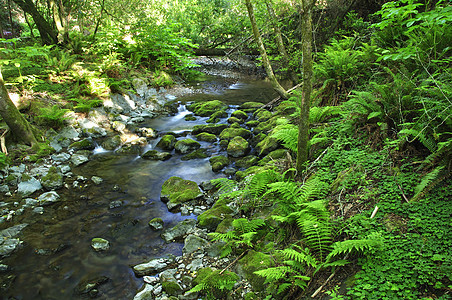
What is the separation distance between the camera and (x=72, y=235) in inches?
196

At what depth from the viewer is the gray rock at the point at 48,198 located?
5.76 m

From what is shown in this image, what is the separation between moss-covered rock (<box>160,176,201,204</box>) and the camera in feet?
19.6

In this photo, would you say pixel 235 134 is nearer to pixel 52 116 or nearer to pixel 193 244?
pixel 193 244

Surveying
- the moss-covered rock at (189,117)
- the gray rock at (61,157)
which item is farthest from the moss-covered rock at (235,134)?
the gray rock at (61,157)

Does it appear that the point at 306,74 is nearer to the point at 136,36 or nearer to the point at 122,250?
the point at 122,250

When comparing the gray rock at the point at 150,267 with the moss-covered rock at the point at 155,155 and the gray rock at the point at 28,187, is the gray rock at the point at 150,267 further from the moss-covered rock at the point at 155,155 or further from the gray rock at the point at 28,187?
the moss-covered rock at the point at 155,155

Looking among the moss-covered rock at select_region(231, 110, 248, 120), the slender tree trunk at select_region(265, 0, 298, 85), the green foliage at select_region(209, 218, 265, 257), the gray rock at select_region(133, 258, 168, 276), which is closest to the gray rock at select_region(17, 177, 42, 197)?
the gray rock at select_region(133, 258, 168, 276)

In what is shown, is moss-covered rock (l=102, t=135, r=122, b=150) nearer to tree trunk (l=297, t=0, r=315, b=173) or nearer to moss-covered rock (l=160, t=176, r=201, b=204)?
moss-covered rock (l=160, t=176, r=201, b=204)

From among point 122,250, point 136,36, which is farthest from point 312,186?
point 136,36

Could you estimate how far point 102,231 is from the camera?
511 cm

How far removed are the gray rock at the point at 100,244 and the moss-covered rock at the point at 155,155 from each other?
12.2 feet

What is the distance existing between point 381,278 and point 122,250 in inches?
164

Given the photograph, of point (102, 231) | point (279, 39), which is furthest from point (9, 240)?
point (279, 39)

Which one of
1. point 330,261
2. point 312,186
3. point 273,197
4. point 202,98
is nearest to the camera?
point 330,261
